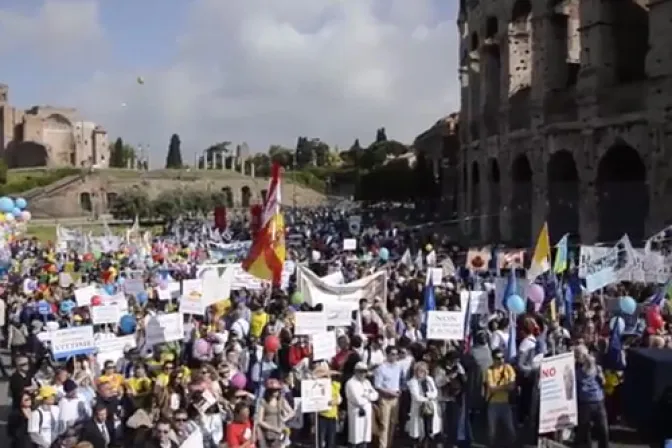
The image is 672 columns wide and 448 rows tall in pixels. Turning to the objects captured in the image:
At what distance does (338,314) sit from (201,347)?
2112mm

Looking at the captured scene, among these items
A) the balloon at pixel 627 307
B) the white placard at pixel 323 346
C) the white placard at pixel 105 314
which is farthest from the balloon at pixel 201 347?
the balloon at pixel 627 307

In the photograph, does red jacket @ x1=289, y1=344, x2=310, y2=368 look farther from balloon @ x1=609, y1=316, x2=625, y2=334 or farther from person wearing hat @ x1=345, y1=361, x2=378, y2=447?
balloon @ x1=609, y1=316, x2=625, y2=334

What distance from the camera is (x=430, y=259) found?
2648 centimetres

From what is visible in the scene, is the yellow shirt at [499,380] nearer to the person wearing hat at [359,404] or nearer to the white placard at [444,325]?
the person wearing hat at [359,404]

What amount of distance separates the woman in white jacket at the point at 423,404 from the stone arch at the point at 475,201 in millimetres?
30335

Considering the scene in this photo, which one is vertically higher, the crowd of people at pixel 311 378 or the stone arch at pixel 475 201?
the stone arch at pixel 475 201

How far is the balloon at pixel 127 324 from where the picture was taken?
16953mm

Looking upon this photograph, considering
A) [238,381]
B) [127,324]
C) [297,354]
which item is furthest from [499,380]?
[127,324]

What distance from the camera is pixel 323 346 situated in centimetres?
Answer: 1269

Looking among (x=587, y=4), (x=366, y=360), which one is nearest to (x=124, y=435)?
(x=366, y=360)

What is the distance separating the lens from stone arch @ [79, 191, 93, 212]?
10400 centimetres

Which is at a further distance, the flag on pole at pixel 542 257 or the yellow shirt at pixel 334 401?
the flag on pole at pixel 542 257

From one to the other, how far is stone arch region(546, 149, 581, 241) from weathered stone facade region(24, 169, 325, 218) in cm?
6026

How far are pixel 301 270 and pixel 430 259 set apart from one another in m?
9.98
